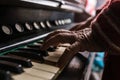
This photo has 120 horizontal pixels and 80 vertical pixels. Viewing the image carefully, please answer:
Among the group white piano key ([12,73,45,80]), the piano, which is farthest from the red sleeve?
white piano key ([12,73,45,80])

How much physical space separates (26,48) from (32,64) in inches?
6.2

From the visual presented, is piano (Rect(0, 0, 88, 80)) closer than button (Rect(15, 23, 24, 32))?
Yes

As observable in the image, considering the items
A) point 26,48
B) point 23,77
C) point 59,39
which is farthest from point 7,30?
point 23,77

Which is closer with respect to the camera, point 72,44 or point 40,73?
point 40,73

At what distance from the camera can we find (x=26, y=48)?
81 centimetres

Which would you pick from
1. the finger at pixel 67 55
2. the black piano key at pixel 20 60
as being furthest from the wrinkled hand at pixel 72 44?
the black piano key at pixel 20 60

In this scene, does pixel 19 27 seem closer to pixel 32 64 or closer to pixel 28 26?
pixel 28 26

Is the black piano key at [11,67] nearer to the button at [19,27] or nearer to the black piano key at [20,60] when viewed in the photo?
the black piano key at [20,60]

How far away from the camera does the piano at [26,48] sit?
0.58 metres

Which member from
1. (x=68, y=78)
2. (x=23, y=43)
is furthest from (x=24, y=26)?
(x=68, y=78)

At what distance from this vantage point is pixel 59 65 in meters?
0.69

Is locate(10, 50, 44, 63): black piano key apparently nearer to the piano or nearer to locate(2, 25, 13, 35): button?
the piano

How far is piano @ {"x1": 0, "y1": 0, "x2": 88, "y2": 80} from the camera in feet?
1.90

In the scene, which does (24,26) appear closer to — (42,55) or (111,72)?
(42,55)
